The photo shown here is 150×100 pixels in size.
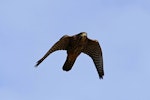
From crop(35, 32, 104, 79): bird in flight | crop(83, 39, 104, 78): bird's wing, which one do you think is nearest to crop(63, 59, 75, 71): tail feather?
crop(35, 32, 104, 79): bird in flight

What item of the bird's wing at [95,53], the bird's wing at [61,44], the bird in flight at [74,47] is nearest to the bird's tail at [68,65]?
the bird in flight at [74,47]

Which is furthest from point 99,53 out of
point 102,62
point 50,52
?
point 50,52

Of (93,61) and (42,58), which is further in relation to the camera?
(93,61)

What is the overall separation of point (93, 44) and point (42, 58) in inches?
144

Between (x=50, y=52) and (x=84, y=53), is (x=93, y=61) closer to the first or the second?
(x=84, y=53)

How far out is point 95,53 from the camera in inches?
1478

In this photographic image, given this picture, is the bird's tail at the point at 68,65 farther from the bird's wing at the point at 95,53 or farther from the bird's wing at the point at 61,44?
the bird's wing at the point at 95,53

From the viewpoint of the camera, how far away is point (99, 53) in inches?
1478

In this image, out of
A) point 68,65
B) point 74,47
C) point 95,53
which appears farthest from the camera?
point 95,53

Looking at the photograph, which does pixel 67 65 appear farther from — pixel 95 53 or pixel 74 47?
pixel 95 53

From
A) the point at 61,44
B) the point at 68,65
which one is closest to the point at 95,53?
the point at 68,65

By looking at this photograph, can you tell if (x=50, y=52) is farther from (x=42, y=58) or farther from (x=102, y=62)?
(x=102, y=62)

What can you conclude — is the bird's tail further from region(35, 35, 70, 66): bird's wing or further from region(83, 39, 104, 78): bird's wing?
region(83, 39, 104, 78): bird's wing

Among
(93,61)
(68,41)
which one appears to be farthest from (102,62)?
(68,41)
